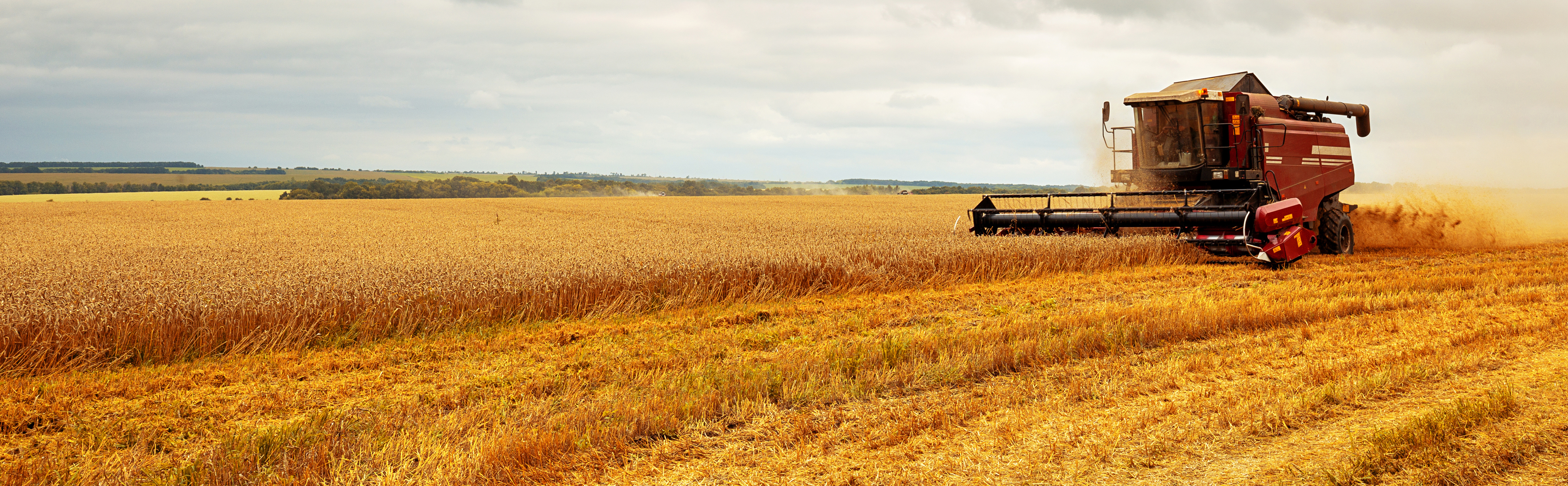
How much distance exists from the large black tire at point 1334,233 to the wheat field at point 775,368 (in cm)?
214

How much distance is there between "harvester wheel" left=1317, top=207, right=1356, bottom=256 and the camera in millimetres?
13984

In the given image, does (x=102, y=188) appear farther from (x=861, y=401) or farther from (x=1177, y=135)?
(x=861, y=401)

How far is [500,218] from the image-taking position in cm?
3002

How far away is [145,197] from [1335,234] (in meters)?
71.2

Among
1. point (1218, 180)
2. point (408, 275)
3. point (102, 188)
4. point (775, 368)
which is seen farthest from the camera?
point (102, 188)

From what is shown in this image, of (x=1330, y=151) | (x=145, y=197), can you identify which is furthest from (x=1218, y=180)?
(x=145, y=197)

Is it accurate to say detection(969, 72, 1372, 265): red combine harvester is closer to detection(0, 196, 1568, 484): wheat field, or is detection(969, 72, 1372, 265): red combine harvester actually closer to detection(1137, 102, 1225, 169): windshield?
detection(1137, 102, 1225, 169): windshield

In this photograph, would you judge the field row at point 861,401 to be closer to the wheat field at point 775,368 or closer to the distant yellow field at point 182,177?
the wheat field at point 775,368

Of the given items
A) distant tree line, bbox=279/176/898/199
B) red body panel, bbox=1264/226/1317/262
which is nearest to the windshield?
red body panel, bbox=1264/226/1317/262

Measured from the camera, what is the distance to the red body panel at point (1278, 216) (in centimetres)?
1173

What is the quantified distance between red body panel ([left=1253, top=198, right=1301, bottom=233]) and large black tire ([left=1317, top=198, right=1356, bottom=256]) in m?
2.26

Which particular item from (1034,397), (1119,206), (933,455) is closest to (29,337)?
(933,455)

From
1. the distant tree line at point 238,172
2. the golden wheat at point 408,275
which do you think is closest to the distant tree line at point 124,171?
the distant tree line at point 238,172

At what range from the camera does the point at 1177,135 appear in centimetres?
1367
